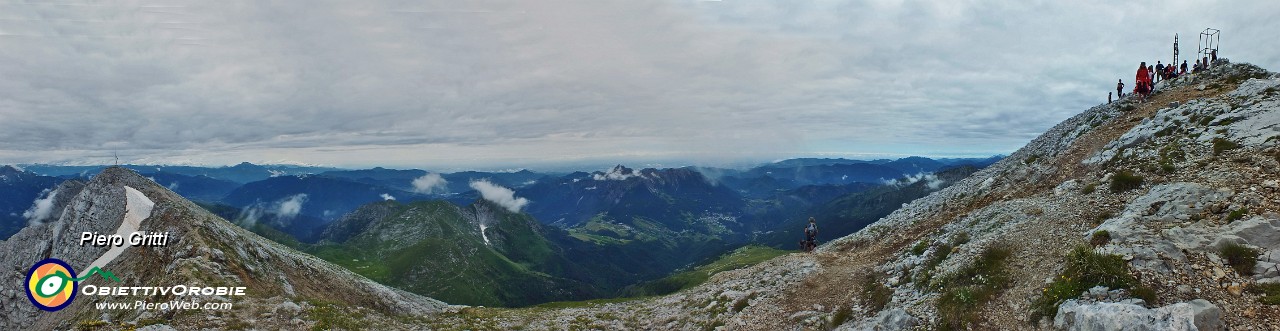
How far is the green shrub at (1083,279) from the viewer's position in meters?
→ 15.3

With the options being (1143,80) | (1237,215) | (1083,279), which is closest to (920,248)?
(1083,279)

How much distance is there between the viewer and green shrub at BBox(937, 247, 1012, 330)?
60.4 ft

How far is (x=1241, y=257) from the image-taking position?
47.4 feet

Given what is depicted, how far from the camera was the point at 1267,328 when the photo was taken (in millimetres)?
12367

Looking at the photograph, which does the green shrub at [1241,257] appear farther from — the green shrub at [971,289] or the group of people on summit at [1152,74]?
the group of people on summit at [1152,74]

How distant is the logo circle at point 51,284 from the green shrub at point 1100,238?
5526 centimetres

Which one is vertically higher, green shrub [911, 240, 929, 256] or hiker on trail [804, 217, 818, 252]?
green shrub [911, 240, 929, 256]

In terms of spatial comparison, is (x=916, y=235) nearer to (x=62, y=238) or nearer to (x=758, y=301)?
(x=758, y=301)

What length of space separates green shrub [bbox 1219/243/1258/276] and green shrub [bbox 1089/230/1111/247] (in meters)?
3.27

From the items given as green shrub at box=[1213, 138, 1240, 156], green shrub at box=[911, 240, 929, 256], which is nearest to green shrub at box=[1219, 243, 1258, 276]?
green shrub at box=[1213, 138, 1240, 156]

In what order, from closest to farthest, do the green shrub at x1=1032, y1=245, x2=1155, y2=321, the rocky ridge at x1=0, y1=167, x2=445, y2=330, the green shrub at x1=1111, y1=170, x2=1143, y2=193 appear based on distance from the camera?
the green shrub at x1=1032, y1=245, x2=1155, y2=321, the green shrub at x1=1111, y1=170, x2=1143, y2=193, the rocky ridge at x1=0, y1=167, x2=445, y2=330

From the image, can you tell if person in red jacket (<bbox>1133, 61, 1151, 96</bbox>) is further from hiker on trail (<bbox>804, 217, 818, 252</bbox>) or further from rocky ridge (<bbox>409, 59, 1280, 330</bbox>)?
hiker on trail (<bbox>804, 217, 818, 252</bbox>)

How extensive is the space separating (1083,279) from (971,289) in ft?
12.7

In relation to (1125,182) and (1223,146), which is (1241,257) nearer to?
(1125,182)
